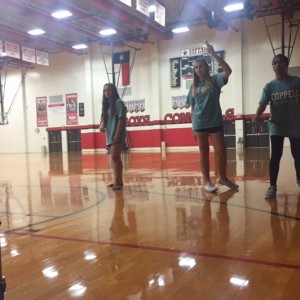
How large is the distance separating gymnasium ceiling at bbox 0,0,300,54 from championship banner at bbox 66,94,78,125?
2609mm

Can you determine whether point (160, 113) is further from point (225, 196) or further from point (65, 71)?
point (225, 196)

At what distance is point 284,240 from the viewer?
2.45 m

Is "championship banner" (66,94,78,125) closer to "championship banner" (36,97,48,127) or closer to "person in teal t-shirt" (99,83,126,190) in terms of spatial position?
"championship banner" (36,97,48,127)

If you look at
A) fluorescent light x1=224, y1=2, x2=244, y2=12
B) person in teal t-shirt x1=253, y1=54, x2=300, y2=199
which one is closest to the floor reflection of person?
person in teal t-shirt x1=253, y1=54, x2=300, y2=199

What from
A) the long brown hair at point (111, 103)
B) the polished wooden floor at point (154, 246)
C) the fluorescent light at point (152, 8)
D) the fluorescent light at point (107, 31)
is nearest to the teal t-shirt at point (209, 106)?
the polished wooden floor at point (154, 246)

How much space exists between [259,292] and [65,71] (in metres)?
20.4

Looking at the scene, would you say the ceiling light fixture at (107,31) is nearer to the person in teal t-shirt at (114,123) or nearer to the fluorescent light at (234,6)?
the fluorescent light at (234,6)

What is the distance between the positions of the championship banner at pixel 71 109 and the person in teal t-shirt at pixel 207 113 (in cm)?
1656

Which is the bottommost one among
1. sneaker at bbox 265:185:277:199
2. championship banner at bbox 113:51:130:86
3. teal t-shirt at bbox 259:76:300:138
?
sneaker at bbox 265:185:277:199

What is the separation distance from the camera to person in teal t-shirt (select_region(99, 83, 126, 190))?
5.08 metres

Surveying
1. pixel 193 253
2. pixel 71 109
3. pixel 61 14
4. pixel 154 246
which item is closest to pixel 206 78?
pixel 154 246

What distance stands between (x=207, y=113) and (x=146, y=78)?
14.5 metres

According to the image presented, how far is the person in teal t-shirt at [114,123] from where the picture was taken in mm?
5075

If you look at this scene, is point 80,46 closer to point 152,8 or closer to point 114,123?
point 152,8
